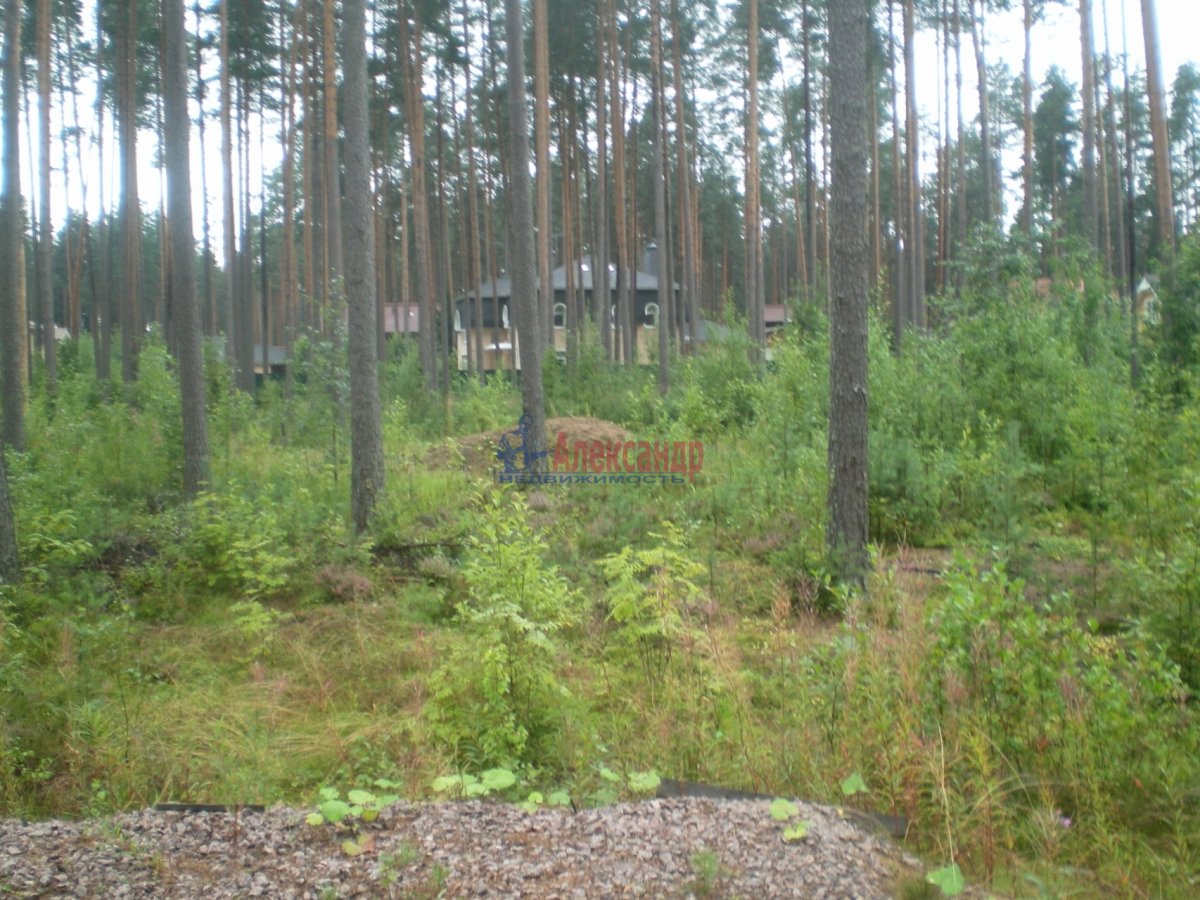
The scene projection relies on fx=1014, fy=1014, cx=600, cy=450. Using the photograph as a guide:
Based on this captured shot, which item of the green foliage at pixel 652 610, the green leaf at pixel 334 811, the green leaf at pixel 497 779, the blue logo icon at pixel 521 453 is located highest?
the blue logo icon at pixel 521 453

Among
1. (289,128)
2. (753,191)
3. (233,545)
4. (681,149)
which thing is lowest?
(233,545)

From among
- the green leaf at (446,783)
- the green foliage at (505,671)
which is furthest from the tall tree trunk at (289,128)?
the green leaf at (446,783)

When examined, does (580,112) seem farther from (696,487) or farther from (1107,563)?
(1107,563)

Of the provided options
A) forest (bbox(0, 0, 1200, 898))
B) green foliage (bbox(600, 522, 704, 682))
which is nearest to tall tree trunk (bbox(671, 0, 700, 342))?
forest (bbox(0, 0, 1200, 898))

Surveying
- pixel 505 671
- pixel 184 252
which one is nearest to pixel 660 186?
pixel 184 252

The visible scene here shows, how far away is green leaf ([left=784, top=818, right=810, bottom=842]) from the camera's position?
4.08 m

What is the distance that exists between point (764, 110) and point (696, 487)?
91.1 feet

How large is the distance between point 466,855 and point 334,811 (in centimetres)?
64

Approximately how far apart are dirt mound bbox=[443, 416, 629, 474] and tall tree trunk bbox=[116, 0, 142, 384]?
12562mm

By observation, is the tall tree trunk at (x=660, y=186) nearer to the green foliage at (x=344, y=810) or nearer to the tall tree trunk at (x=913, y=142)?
the tall tree trunk at (x=913, y=142)

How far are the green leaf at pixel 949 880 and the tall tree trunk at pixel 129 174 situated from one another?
25.1 metres

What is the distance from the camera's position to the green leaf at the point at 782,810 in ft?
13.9

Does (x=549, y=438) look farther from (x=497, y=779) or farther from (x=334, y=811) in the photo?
(x=334, y=811)

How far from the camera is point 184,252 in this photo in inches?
503
